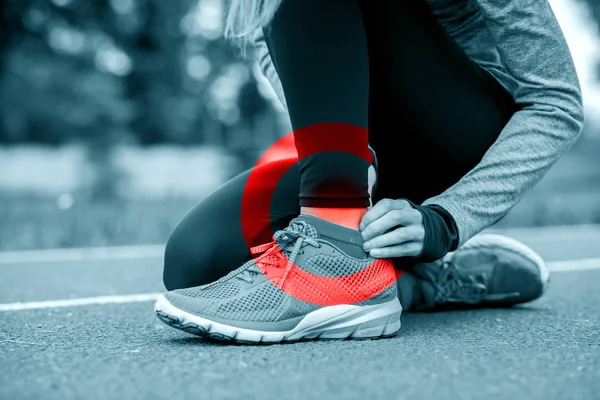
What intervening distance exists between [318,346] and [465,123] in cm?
65

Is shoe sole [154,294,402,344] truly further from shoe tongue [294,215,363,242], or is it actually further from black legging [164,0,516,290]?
black legging [164,0,516,290]

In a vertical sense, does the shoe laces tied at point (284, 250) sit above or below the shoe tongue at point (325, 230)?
below

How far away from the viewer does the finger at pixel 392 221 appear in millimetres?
1282

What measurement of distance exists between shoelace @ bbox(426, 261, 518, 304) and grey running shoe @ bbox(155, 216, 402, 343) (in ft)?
1.53

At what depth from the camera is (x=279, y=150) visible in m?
2.03

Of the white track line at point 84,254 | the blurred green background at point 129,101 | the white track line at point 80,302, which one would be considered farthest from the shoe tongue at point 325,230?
the blurred green background at point 129,101

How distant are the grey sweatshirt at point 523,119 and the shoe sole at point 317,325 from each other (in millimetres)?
225

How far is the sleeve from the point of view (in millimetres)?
1397

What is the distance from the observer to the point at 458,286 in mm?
1794

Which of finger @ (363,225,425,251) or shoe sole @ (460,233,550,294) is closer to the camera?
finger @ (363,225,425,251)

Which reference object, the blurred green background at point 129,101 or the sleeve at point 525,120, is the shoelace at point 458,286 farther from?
the blurred green background at point 129,101

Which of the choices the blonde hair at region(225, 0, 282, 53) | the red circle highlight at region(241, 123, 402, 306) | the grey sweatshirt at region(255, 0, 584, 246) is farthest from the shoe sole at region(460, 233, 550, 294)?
the blonde hair at region(225, 0, 282, 53)

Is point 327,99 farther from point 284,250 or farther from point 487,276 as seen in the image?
point 487,276

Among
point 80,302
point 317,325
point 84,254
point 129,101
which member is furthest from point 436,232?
point 129,101
